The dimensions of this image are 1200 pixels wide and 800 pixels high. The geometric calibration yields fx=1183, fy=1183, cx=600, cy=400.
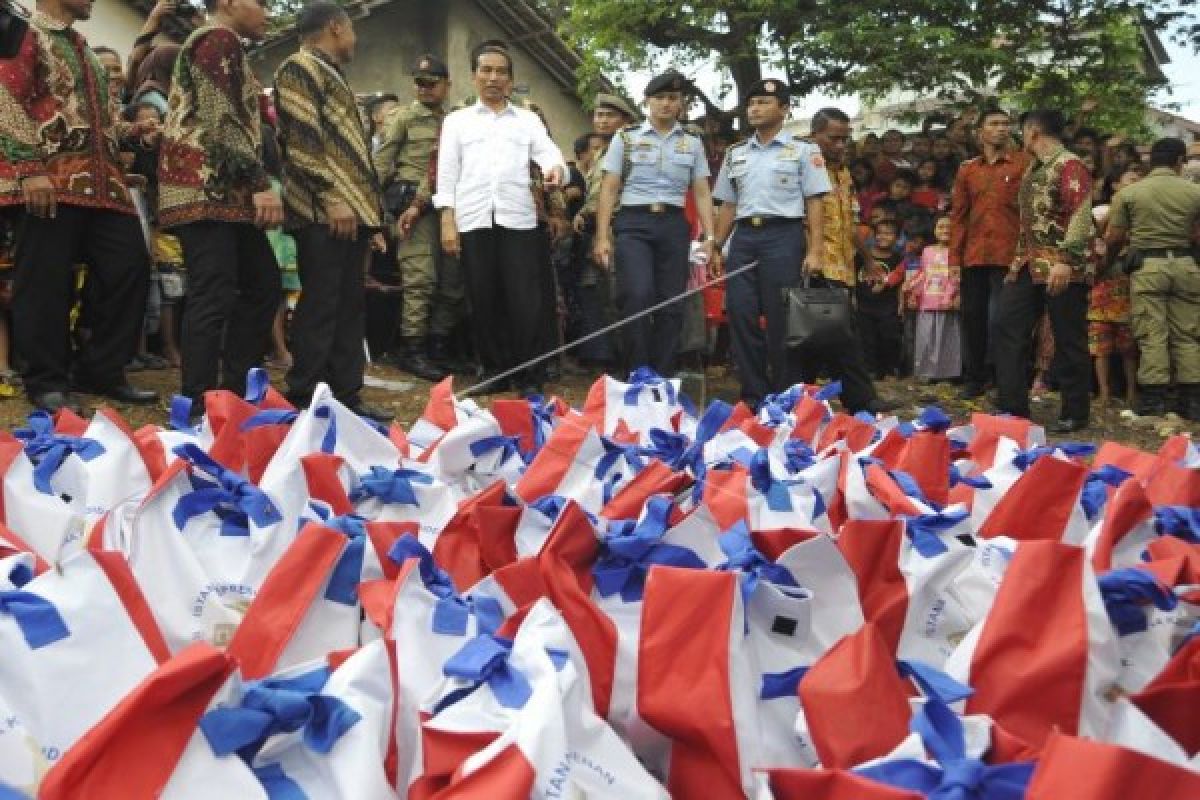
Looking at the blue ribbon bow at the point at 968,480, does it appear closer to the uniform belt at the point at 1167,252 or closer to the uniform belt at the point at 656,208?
the uniform belt at the point at 656,208

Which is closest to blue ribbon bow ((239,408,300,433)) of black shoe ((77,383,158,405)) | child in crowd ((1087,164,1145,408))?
Answer: black shoe ((77,383,158,405))

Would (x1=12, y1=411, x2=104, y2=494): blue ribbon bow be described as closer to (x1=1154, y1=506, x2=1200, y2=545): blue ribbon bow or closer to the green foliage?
(x1=1154, y1=506, x2=1200, y2=545): blue ribbon bow

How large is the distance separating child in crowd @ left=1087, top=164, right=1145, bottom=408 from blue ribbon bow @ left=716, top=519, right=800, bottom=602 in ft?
20.7

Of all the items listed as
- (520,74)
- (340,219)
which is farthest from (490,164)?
(520,74)

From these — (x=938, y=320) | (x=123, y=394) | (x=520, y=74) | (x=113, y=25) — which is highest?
(x=113, y=25)

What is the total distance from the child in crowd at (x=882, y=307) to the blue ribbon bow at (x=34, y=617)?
24.8 ft

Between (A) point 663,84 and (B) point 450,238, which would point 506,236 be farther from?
(A) point 663,84

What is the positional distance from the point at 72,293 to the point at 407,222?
77.6 inches

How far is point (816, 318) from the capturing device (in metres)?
5.41

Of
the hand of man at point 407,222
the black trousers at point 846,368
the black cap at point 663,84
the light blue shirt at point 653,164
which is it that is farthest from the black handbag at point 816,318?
the hand of man at point 407,222

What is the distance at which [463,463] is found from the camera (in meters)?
2.38

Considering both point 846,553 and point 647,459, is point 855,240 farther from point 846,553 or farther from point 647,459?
point 846,553

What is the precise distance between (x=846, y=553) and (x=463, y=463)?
97 centimetres

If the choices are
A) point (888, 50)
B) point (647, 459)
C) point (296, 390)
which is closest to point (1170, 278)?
point (888, 50)
